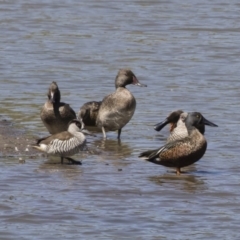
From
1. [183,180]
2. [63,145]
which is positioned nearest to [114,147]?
[63,145]

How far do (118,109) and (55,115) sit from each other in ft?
2.83

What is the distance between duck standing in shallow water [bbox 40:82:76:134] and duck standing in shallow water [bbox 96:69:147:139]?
1.39 ft

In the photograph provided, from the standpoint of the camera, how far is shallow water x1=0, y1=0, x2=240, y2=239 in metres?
9.74

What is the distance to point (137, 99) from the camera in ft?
54.8

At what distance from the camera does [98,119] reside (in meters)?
14.5

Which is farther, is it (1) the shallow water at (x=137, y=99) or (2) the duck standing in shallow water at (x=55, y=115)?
(2) the duck standing in shallow water at (x=55, y=115)

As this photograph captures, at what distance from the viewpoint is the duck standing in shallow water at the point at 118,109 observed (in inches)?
560

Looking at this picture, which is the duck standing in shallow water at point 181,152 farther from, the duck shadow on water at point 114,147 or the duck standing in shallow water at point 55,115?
the duck standing in shallow water at point 55,115

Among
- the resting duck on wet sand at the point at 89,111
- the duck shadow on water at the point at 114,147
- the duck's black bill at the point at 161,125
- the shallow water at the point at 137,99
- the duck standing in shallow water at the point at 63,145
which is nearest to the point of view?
the shallow water at the point at 137,99

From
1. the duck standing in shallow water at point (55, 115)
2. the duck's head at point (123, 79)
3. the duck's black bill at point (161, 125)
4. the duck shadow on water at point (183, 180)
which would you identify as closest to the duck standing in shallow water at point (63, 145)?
the duck shadow on water at point (183, 180)

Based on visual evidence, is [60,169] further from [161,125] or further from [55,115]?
[161,125]

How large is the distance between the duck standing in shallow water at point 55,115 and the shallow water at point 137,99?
0.32 m

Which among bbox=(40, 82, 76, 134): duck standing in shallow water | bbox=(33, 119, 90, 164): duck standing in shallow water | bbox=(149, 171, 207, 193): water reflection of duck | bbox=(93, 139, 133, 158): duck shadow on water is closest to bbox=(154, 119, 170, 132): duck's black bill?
bbox=(93, 139, 133, 158): duck shadow on water

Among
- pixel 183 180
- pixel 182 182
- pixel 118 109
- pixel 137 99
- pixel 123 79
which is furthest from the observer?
pixel 137 99
